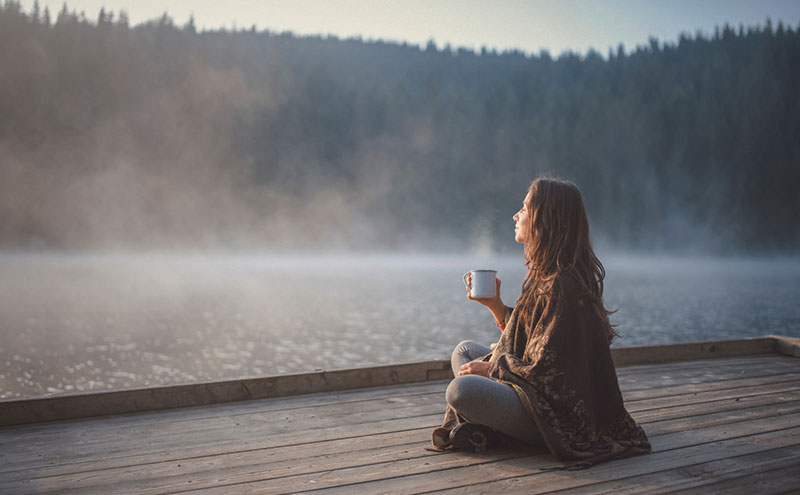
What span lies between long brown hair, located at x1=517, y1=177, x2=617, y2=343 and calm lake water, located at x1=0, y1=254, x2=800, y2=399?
16.4 feet

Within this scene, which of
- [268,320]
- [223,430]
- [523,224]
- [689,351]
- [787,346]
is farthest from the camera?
[268,320]

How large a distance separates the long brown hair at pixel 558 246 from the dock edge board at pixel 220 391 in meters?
1.39

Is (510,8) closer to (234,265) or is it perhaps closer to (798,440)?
(234,265)

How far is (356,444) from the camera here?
2.25 meters

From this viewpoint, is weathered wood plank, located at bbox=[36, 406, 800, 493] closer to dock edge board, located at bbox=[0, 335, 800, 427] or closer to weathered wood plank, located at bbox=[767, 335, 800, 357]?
dock edge board, located at bbox=[0, 335, 800, 427]

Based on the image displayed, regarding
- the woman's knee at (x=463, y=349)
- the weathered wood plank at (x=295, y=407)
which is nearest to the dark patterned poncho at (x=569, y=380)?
the woman's knee at (x=463, y=349)

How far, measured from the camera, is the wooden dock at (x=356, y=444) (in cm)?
184

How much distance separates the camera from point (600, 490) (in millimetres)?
1773

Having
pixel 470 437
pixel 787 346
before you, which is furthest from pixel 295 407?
pixel 787 346

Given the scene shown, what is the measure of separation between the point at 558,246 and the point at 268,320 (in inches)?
922

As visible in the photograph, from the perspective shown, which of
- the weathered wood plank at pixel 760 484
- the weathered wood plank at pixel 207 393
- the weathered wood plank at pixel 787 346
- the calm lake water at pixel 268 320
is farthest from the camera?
the calm lake water at pixel 268 320

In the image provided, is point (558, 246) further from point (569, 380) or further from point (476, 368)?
point (476, 368)

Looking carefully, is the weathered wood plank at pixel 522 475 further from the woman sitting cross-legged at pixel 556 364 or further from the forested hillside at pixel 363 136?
the forested hillside at pixel 363 136

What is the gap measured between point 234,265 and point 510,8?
147 feet
